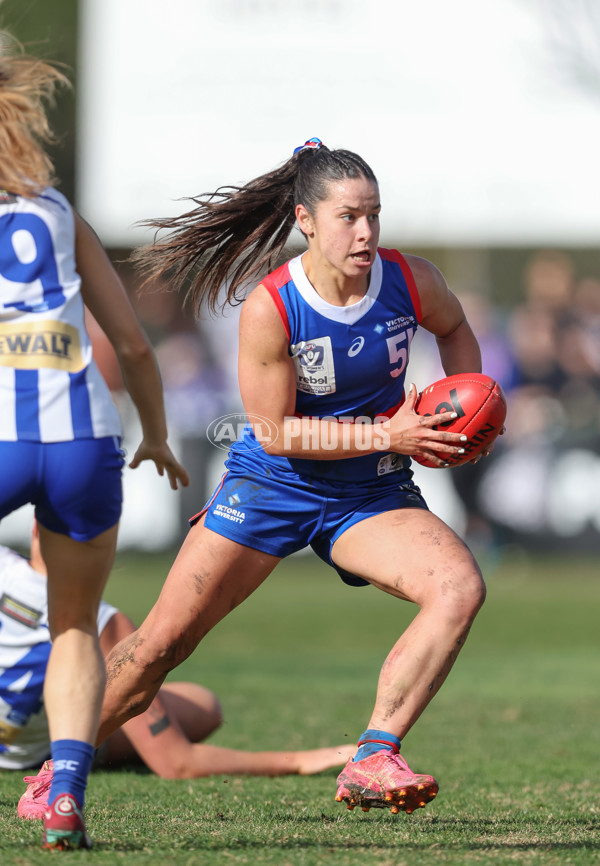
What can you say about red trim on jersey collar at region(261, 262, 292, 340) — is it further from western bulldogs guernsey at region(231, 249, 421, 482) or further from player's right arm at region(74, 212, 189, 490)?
player's right arm at region(74, 212, 189, 490)

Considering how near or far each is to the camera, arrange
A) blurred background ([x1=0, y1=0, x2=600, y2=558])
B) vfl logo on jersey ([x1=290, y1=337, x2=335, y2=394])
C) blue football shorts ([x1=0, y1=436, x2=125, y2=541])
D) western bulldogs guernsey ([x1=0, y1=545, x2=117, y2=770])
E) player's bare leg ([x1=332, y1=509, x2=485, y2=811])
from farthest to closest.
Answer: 1. blurred background ([x1=0, y1=0, x2=600, y2=558])
2. western bulldogs guernsey ([x1=0, y1=545, x2=117, y2=770])
3. vfl logo on jersey ([x1=290, y1=337, x2=335, y2=394])
4. player's bare leg ([x1=332, y1=509, x2=485, y2=811])
5. blue football shorts ([x1=0, y1=436, x2=125, y2=541])

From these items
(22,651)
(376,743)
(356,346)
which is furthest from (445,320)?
(22,651)

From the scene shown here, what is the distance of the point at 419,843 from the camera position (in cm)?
413

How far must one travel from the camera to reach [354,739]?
6.60 m

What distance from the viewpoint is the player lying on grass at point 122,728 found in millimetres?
5184

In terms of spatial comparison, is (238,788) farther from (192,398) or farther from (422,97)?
(422,97)

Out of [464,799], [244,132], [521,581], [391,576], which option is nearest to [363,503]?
[391,576]

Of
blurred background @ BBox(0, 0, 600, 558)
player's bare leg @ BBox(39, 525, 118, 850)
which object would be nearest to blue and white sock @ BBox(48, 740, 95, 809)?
player's bare leg @ BBox(39, 525, 118, 850)

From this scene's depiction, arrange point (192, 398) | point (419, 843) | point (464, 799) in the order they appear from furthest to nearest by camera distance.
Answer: point (192, 398)
point (464, 799)
point (419, 843)

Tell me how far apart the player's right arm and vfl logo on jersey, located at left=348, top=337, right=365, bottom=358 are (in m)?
0.87

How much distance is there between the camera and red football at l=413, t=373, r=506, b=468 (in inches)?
187

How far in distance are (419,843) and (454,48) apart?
18233 millimetres

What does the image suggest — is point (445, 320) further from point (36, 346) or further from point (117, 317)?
point (36, 346)

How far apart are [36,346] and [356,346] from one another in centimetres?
143
